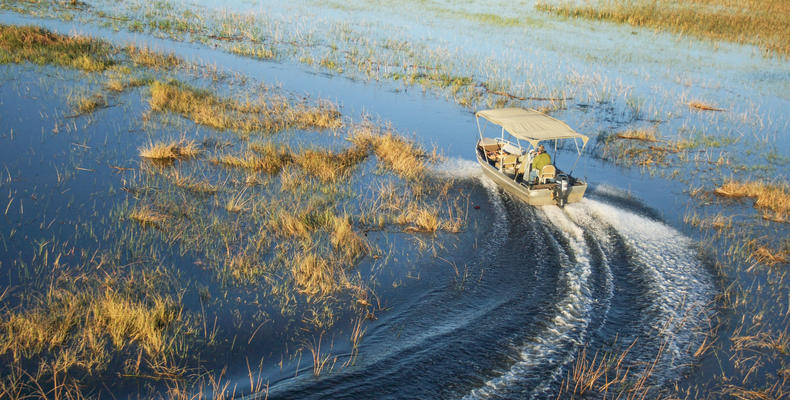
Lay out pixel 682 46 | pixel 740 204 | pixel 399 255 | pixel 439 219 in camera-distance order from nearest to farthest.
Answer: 1. pixel 399 255
2. pixel 439 219
3. pixel 740 204
4. pixel 682 46

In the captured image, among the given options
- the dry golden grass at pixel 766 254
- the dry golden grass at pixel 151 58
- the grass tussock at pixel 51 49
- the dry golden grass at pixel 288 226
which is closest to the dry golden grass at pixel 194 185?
the dry golden grass at pixel 288 226

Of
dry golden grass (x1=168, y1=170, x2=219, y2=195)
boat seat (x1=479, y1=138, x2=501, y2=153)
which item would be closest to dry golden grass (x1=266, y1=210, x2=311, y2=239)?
dry golden grass (x1=168, y1=170, x2=219, y2=195)

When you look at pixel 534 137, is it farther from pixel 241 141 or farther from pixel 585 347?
pixel 241 141

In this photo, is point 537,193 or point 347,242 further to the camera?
point 537,193

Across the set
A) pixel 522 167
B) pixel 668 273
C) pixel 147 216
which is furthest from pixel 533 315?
pixel 147 216

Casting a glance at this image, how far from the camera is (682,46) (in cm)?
3997

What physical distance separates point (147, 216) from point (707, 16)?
5058 centimetres

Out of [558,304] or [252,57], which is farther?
[252,57]

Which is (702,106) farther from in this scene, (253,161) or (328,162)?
(253,161)

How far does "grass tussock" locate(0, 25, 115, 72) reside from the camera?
1013 inches

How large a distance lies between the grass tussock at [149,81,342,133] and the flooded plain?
0.12 m

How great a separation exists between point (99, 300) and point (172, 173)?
22.5 feet

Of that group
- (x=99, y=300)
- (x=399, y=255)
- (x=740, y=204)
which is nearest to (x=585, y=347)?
(x=399, y=255)

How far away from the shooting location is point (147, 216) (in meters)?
13.6
